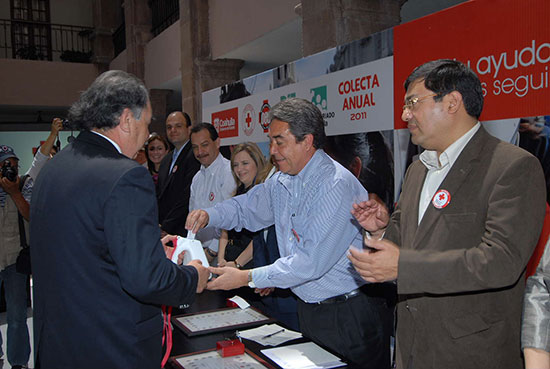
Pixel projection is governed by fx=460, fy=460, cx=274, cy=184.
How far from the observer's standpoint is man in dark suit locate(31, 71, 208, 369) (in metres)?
1.34

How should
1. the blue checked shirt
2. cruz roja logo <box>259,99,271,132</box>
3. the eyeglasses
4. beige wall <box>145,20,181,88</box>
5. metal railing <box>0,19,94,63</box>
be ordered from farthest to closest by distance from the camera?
metal railing <box>0,19,94,63</box>
beige wall <box>145,20,181,88</box>
cruz roja logo <box>259,99,271,132</box>
the blue checked shirt
the eyeglasses

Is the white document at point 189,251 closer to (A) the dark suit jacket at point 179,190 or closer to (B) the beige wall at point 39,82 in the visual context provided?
(A) the dark suit jacket at point 179,190

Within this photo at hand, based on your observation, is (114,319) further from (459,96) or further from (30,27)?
(30,27)

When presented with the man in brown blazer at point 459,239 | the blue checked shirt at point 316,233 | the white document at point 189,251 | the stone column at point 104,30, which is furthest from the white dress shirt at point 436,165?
the stone column at point 104,30

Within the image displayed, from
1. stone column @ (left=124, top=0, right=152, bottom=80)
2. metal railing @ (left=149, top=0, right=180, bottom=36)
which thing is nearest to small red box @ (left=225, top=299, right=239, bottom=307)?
metal railing @ (left=149, top=0, right=180, bottom=36)

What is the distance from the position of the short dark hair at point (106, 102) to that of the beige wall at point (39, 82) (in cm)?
1297

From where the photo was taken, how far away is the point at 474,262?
1.32 meters

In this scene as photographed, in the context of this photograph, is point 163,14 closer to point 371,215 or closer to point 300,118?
point 300,118

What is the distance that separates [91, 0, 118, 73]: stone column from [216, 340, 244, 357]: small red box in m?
14.4

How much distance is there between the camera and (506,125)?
8.16ft

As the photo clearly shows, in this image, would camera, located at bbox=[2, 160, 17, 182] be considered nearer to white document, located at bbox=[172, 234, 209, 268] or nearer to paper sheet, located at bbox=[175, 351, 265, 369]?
white document, located at bbox=[172, 234, 209, 268]

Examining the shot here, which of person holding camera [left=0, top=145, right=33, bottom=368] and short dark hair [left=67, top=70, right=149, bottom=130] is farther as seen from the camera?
person holding camera [left=0, top=145, right=33, bottom=368]

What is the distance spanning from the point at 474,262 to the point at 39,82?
14.4 meters

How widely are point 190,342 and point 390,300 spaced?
49.2 inches
